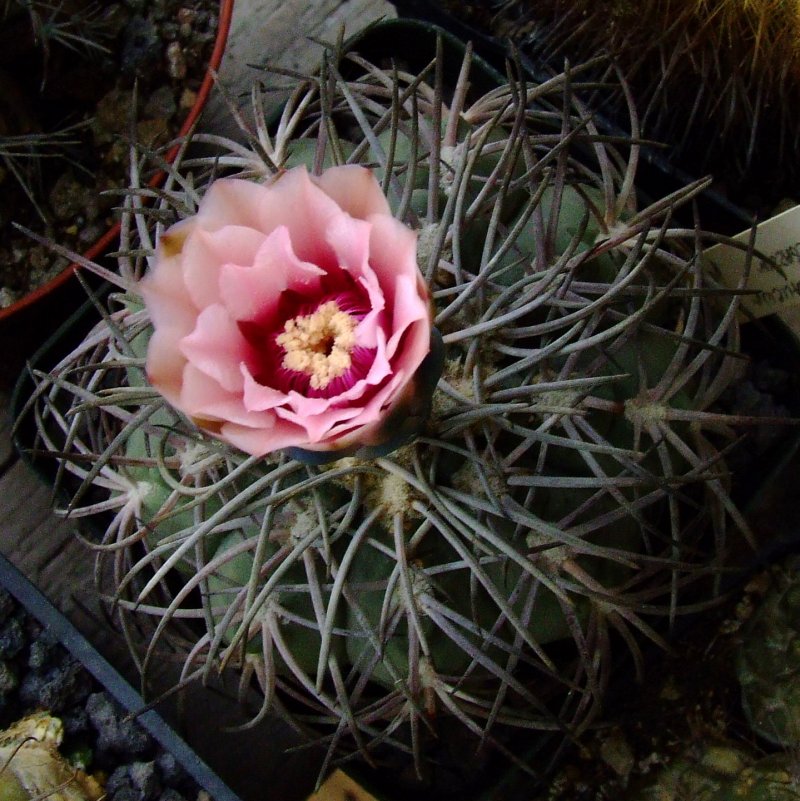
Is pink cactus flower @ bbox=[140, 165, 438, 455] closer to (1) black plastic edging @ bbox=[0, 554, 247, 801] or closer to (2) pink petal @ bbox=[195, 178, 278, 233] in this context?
(2) pink petal @ bbox=[195, 178, 278, 233]

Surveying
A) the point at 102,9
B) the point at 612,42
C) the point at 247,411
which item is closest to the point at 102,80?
the point at 102,9

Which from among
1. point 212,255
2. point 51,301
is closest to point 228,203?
point 212,255

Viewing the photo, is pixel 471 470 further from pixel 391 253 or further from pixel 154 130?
pixel 154 130

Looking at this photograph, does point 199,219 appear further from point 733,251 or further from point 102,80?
point 102,80

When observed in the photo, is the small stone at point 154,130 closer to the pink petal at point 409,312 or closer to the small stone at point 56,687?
the small stone at point 56,687

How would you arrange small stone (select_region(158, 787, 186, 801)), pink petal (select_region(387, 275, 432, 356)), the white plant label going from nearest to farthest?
pink petal (select_region(387, 275, 432, 356))
the white plant label
small stone (select_region(158, 787, 186, 801))

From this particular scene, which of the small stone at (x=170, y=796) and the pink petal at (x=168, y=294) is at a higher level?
the pink petal at (x=168, y=294)

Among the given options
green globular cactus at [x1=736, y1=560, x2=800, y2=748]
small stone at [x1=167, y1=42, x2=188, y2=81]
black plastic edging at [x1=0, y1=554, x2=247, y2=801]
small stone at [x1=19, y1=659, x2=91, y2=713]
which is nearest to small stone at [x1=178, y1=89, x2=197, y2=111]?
small stone at [x1=167, y1=42, x2=188, y2=81]

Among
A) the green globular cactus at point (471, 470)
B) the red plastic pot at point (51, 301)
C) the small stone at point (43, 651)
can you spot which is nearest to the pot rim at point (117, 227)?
the red plastic pot at point (51, 301)
